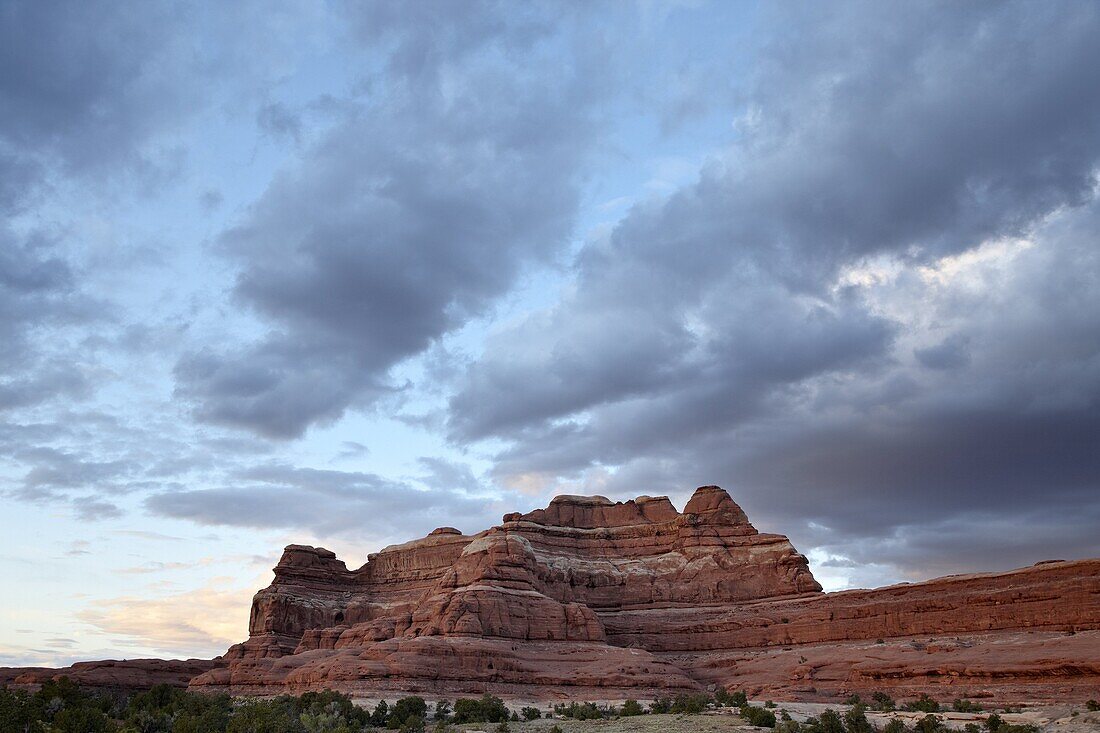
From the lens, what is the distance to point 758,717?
39.9 m

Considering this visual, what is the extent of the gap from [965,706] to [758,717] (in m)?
12.8

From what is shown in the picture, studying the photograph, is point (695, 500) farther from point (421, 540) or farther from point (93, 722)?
point (93, 722)

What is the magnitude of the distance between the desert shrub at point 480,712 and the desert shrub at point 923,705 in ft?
72.5

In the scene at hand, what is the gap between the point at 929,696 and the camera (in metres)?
49.0

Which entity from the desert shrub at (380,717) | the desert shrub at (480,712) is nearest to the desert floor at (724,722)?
the desert shrub at (480,712)

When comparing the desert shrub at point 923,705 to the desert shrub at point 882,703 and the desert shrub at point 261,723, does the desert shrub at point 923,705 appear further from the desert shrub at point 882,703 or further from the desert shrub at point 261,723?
the desert shrub at point 261,723

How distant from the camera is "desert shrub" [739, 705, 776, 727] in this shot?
38.9m

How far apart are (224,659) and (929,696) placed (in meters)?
79.6

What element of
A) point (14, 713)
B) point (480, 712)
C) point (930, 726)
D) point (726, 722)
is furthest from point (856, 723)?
point (14, 713)

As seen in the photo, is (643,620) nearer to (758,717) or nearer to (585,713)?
(585,713)

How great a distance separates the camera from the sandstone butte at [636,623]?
56.8 meters

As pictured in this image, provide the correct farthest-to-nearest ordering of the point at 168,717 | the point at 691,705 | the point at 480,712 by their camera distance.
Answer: the point at 691,705 → the point at 480,712 → the point at 168,717

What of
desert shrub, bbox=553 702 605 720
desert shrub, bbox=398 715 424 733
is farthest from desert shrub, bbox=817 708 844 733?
desert shrub, bbox=398 715 424 733

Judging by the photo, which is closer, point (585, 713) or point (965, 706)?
point (965, 706)
